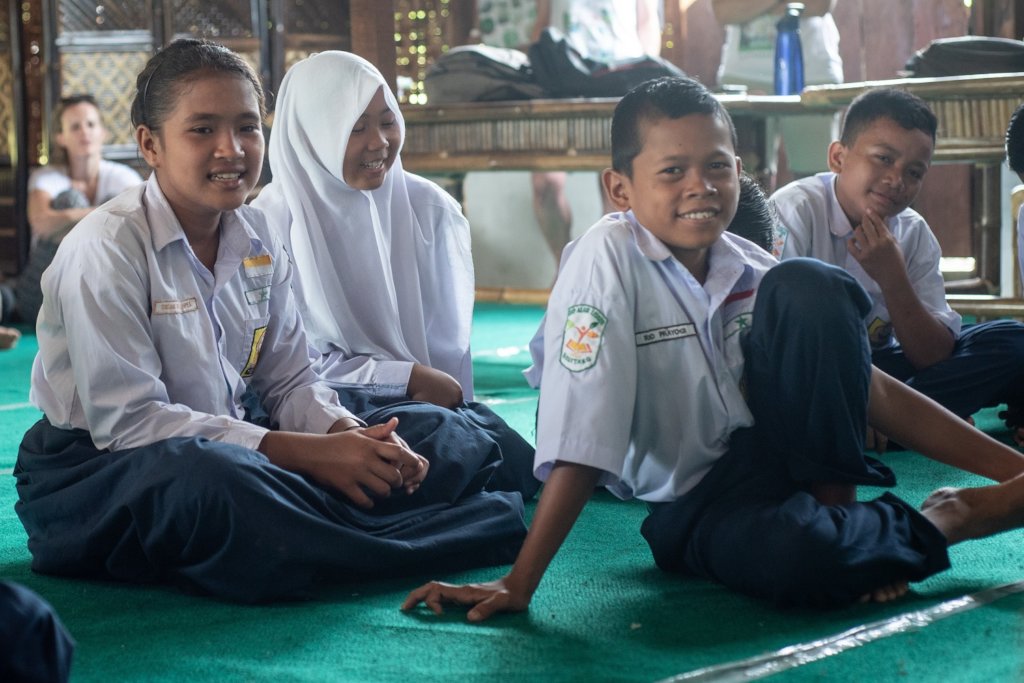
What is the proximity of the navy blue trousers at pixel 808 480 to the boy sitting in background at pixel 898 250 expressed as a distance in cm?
87

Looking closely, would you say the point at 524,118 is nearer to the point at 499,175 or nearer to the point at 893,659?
the point at 499,175

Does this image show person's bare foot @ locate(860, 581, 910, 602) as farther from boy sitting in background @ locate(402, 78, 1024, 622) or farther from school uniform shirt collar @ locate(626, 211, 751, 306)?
school uniform shirt collar @ locate(626, 211, 751, 306)

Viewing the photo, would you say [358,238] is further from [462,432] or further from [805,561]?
[805,561]

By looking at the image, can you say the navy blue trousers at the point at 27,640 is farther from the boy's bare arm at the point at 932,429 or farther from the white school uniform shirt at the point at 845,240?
the white school uniform shirt at the point at 845,240

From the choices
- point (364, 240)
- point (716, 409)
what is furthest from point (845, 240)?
point (716, 409)

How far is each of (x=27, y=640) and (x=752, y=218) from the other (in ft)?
4.93

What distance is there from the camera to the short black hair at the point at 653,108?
161 centimetres

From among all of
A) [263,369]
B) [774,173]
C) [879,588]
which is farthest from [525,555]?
[774,173]

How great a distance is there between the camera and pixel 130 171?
5.09 meters

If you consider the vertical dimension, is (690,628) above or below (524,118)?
below

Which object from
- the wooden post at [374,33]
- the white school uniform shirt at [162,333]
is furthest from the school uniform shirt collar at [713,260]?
the wooden post at [374,33]

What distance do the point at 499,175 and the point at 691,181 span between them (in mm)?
3944

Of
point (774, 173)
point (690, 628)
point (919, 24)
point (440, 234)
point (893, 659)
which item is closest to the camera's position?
point (893, 659)

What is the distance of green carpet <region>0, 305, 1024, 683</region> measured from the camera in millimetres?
1295
